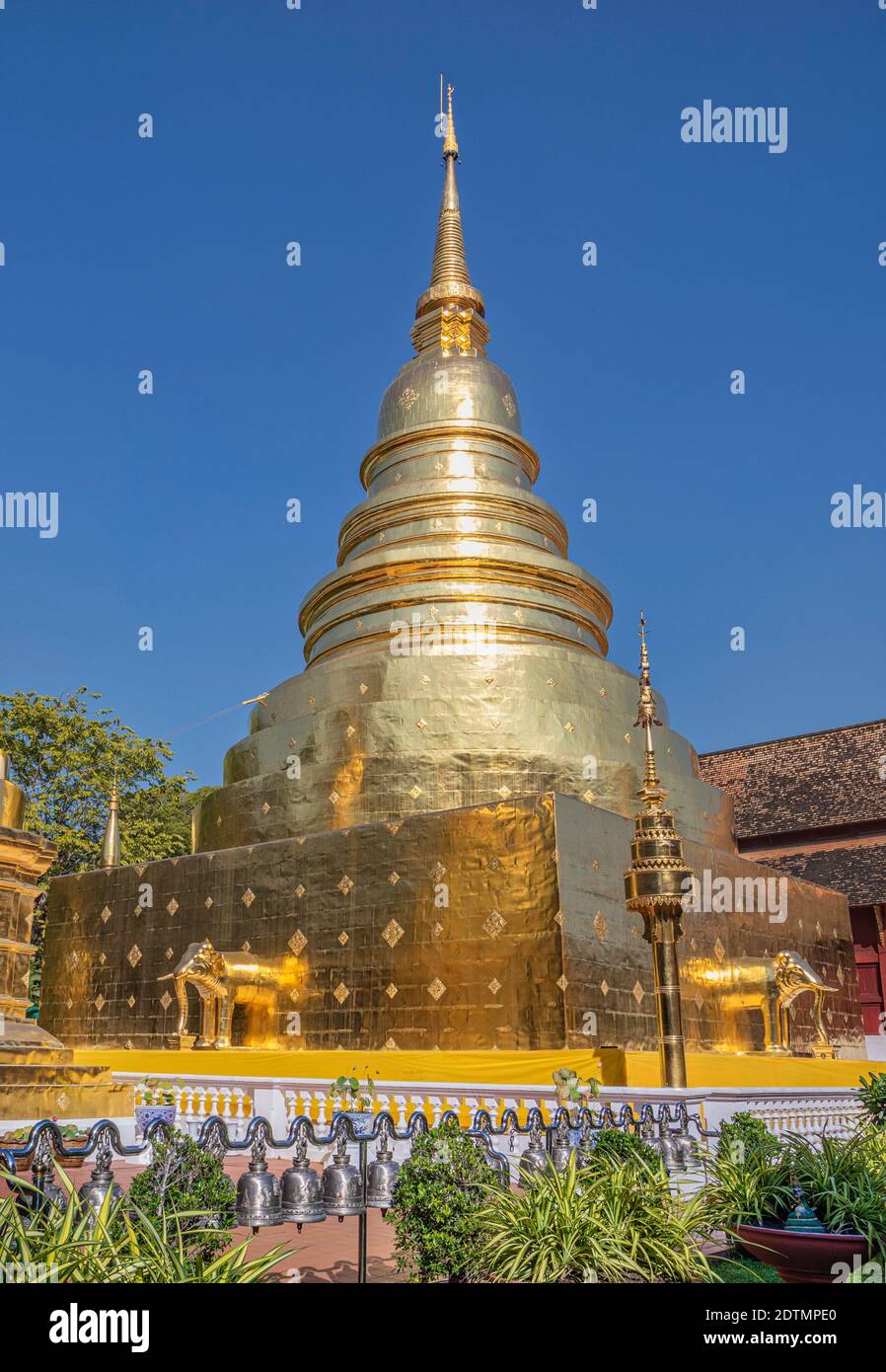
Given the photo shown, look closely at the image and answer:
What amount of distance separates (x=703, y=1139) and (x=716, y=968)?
7.12 metres

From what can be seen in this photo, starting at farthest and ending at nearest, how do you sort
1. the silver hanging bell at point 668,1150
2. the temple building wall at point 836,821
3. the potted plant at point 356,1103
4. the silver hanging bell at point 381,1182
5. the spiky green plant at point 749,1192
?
the temple building wall at point 836,821
the potted plant at point 356,1103
the silver hanging bell at point 668,1150
the silver hanging bell at point 381,1182
the spiky green plant at point 749,1192

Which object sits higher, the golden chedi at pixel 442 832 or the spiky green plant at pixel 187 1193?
the golden chedi at pixel 442 832

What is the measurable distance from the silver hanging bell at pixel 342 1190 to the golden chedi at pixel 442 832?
697cm

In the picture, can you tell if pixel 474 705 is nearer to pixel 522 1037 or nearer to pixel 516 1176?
pixel 522 1037

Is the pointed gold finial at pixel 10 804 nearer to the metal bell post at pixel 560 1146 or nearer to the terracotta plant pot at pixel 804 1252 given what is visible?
the metal bell post at pixel 560 1146

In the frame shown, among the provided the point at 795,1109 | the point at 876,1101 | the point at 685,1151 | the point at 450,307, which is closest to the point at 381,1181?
the point at 685,1151

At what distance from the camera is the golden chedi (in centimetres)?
1490

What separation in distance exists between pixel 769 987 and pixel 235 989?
8.26 m

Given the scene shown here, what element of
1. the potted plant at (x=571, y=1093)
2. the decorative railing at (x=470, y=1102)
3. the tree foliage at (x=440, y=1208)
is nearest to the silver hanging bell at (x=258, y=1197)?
the tree foliage at (x=440, y=1208)

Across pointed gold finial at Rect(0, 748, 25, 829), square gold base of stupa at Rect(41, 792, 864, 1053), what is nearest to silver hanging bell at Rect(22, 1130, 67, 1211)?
pointed gold finial at Rect(0, 748, 25, 829)

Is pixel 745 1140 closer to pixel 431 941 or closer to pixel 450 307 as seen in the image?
pixel 431 941

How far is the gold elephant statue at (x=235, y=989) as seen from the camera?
53.4 ft

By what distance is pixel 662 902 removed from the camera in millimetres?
12703

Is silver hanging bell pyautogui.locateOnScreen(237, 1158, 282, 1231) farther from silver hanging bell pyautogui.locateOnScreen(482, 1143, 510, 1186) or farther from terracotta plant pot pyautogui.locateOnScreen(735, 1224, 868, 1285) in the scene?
terracotta plant pot pyautogui.locateOnScreen(735, 1224, 868, 1285)
